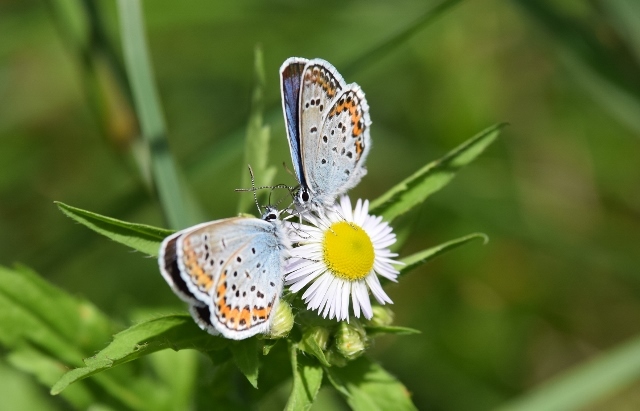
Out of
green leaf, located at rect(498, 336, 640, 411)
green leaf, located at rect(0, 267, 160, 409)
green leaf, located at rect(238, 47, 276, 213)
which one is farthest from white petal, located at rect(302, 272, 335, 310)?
green leaf, located at rect(498, 336, 640, 411)

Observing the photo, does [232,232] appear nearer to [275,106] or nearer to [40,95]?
[275,106]

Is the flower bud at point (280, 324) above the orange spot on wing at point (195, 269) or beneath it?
beneath

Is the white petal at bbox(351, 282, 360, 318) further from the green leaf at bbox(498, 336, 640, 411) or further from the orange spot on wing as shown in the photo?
the green leaf at bbox(498, 336, 640, 411)

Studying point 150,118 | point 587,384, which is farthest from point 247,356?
point 587,384

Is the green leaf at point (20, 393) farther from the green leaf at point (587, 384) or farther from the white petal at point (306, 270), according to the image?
the green leaf at point (587, 384)

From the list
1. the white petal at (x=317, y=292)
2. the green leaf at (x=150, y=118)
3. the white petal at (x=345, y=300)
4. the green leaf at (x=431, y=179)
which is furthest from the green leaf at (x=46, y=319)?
the green leaf at (x=431, y=179)

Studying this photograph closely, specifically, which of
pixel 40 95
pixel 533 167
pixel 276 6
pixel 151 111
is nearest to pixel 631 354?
pixel 533 167

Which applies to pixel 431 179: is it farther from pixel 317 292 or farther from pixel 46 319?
pixel 46 319
